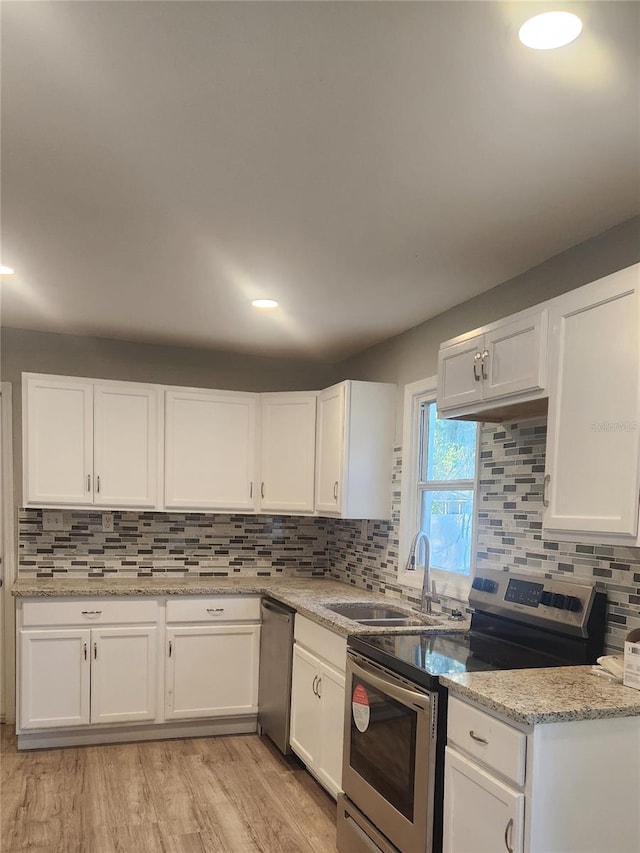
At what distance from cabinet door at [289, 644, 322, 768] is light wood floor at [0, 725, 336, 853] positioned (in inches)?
6.9

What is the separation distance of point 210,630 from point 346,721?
1.43m

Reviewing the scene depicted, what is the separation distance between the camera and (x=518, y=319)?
7.77 feet

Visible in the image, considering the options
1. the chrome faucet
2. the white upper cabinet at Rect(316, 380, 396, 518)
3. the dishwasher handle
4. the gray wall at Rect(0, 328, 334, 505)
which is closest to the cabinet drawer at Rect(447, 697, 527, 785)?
the chrome faucet

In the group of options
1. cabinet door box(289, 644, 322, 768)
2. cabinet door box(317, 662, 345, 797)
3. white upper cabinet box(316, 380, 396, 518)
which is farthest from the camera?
white upper cabinet box(316, 380, 396, 518)

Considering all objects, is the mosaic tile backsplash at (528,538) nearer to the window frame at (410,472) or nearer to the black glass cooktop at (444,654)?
the window frame at (410,472)

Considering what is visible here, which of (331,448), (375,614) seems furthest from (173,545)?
(375,614)

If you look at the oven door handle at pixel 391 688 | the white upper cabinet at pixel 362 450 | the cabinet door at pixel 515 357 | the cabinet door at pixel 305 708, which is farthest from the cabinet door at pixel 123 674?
the cabinet door at pixel 515 357

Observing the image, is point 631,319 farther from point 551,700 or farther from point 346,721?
point 346,721

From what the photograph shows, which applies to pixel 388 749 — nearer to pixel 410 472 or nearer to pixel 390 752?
pixel 390 752

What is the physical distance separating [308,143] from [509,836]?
6.31 ft

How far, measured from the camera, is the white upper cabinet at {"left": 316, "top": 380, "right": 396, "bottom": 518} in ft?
12.7

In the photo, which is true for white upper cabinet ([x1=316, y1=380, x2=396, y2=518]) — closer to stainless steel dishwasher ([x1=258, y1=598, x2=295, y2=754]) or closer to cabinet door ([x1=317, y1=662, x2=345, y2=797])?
stainless steel dishwasher ([x1=258, y1=598, x2=295, y2=754])

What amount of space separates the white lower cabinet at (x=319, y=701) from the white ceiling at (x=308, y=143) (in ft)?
5.49

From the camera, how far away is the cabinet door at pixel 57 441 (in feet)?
12.8
